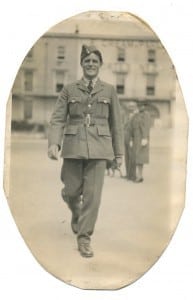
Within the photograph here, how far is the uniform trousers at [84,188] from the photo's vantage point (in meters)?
1.06

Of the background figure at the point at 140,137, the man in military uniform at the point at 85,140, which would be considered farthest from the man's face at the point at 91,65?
the background figure at the point at 140,137

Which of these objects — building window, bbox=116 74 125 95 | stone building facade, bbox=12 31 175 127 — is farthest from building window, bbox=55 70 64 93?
building window, bbox=116 74 125 95

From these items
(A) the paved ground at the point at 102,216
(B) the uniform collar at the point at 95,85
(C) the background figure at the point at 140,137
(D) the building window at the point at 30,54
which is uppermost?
(D) the building window at the point at 30,54

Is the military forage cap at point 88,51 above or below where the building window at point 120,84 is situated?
above

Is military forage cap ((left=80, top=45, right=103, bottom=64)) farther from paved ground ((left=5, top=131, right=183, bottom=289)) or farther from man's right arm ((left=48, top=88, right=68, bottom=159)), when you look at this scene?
paved ground ((left=5, top=131, right=183, bottom=289))

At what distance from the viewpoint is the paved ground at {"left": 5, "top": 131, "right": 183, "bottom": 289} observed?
1.06m

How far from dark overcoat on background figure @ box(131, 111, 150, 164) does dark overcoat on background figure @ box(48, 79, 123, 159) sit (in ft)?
0.09

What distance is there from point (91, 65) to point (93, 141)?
0.14 meters

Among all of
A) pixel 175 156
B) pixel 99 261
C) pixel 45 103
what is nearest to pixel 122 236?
pixel 99 261

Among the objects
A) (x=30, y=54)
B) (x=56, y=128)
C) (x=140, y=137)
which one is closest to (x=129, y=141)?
(x=140, y=137)

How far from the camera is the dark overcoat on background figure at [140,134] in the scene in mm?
1065

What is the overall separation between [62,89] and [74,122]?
2.6 inches

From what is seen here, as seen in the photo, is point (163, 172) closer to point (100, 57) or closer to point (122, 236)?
point (122, 236)

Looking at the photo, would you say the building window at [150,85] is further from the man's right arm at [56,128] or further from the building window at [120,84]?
the man's right arm at [56,128]
